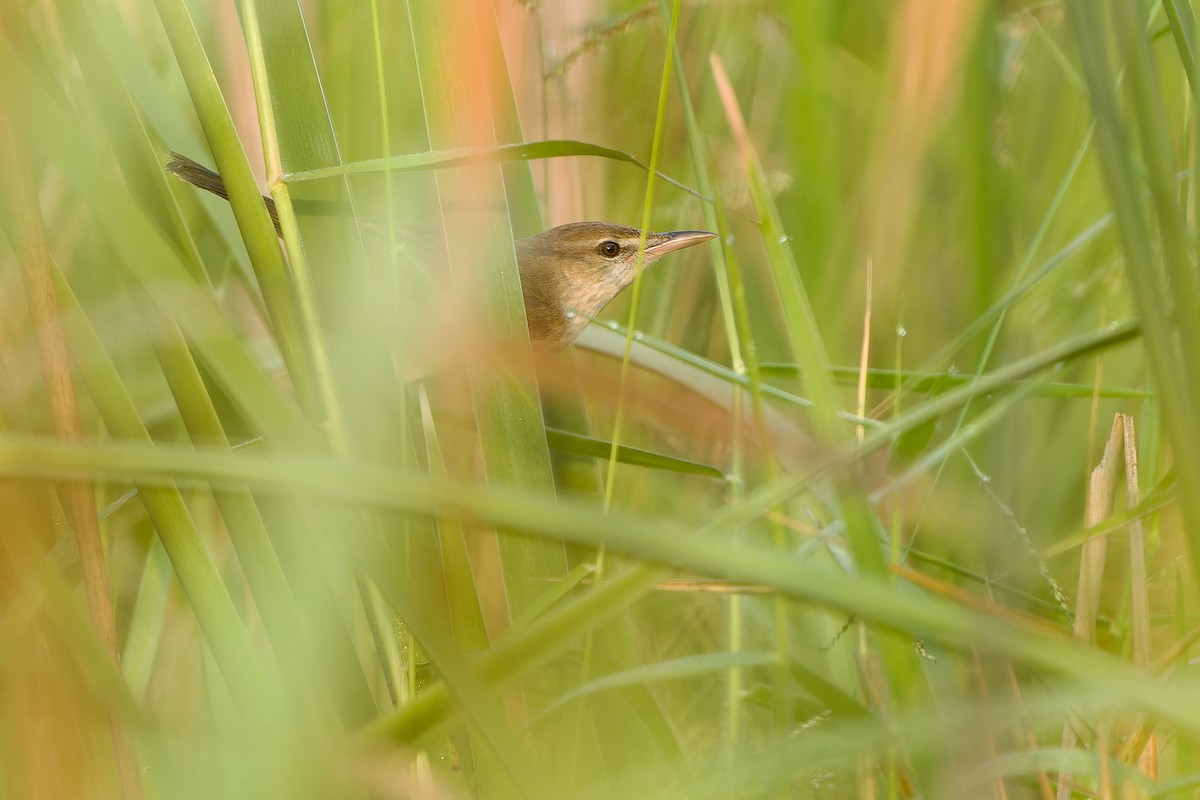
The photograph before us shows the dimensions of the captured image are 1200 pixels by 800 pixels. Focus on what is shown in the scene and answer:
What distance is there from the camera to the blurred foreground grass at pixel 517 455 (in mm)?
669

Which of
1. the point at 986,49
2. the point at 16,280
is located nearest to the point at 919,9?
the point at 986,49

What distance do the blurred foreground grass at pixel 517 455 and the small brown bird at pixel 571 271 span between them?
1.88 ft

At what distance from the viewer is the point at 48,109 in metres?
0.95

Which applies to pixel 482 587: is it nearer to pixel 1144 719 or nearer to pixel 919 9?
pixel 1144 719

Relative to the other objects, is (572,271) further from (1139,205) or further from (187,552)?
(1139,205)

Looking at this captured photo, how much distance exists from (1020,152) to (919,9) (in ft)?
2.08

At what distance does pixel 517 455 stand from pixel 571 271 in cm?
166

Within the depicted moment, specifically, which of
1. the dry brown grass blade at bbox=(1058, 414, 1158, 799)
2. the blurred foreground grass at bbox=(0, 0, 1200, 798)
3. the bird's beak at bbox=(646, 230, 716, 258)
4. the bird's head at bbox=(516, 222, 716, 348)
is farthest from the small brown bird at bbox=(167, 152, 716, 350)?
the dry brown grass blade at bbox=(1058, 414, 1158, 799)

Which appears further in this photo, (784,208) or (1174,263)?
(784,208)

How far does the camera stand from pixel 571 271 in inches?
112

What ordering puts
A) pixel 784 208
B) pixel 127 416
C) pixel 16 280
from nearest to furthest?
pixel 127 416 < pixel 16 280 < pixel 784 208

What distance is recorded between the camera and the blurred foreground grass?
2.19ft

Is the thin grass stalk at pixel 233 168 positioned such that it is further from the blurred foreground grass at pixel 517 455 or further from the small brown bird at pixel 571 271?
the small brown bird at pixel 571 271

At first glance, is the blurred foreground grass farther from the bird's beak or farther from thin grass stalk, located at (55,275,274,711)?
the bird's beak
